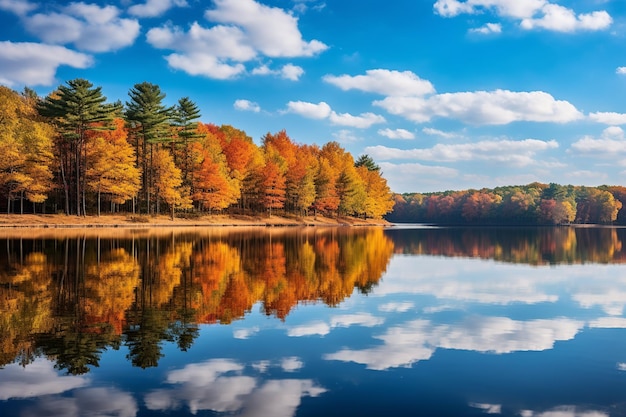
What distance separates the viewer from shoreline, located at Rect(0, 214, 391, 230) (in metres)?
61.0

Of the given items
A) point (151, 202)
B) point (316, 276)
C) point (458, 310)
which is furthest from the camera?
point (151, 202)

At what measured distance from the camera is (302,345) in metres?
10.4

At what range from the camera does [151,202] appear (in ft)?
269

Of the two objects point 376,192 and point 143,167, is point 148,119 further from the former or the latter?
point 376,192

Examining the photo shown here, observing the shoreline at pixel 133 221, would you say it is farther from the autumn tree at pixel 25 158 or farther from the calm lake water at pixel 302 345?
the calm lake water at pixel 302 345

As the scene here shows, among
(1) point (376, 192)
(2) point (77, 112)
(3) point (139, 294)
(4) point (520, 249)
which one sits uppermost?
(2) point (77, 112)

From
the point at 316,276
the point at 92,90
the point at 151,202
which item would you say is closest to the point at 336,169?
the point at 151,202

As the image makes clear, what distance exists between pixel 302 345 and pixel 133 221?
6648 cm

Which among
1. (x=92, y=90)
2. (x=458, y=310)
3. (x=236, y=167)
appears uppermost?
(x=92, y=90)

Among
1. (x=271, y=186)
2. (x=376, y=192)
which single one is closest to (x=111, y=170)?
(x=271, y=186)

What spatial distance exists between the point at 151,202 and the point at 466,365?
7830 centimetres

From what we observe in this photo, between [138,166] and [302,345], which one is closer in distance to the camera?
[302,345]

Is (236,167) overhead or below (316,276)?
overhead

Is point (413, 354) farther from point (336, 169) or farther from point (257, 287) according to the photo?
point (336, 169)
